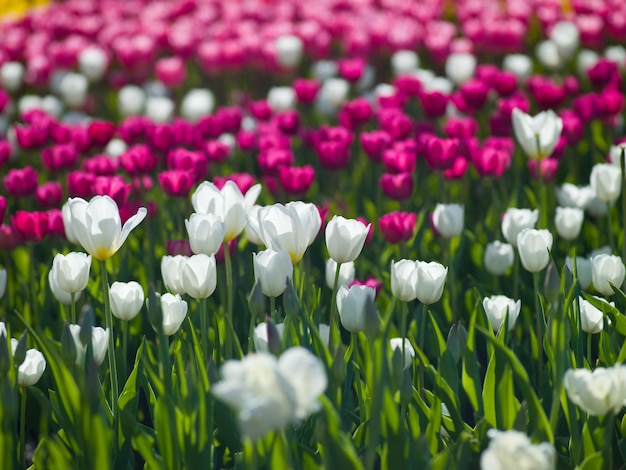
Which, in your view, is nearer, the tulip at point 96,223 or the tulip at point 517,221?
the tulip at point 96,223

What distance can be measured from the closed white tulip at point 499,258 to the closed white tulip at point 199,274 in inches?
42.8

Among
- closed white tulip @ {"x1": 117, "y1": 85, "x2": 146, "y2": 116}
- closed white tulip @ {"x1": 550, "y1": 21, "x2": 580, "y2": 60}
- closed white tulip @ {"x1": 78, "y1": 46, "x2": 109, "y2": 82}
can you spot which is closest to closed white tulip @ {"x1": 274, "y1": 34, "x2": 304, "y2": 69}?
closed white tulip @ {"x1": 117, "y1": 85, "x2": 146, "y2": 116}

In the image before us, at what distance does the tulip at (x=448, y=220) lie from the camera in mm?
2916

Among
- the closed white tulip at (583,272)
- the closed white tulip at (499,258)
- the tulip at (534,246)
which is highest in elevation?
the tulip at (534,246)

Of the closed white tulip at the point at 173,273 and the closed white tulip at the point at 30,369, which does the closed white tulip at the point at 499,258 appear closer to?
the closed white tulip at the point at 173,273

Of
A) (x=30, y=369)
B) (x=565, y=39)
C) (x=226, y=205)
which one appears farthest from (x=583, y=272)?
(x=565, y=39)

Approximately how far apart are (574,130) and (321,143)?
3.72 feet

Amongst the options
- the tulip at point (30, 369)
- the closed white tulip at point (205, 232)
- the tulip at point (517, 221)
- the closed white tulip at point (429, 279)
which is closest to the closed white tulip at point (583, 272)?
the tulip at point (517, 221)

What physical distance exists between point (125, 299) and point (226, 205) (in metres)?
0.37

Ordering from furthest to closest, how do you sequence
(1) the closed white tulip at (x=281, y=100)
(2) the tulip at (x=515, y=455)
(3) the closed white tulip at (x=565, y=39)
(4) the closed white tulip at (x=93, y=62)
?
(4) the closed white tulip at (x=93, y=62) → (3) the closed white tulip at (x=565, y=39) → (1) the closed white tulip at (x=281, y=100) → (2) the tulip at (x=515, y=455)

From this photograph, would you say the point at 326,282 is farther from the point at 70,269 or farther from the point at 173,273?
the point at 70,269

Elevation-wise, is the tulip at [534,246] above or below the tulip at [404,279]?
Answer: below

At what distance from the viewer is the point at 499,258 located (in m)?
2.94

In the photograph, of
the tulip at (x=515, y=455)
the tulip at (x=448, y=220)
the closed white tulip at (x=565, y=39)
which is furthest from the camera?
the closed white tulip at (x=565, y=39)
